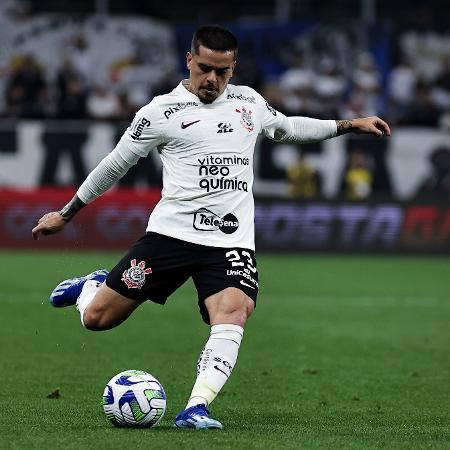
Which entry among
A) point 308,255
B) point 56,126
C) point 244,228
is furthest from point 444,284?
point 244,228

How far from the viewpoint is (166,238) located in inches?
261

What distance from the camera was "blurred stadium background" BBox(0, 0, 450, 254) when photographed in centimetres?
2036

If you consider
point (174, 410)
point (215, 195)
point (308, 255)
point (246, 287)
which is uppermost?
point (215, 195)

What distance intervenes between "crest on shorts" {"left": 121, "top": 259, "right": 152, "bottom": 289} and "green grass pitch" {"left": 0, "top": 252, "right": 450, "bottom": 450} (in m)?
0.78

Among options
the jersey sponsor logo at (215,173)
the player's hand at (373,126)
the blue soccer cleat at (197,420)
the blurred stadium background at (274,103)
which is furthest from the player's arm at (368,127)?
the blurred stadium background at (274,103)

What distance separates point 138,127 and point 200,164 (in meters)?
0.40

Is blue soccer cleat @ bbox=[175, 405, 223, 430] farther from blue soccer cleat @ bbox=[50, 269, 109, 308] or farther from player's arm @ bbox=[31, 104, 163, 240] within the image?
blue soccer cleat @ bbox=[50, 269, 109, 308]

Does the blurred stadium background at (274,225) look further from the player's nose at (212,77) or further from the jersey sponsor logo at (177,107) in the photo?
the player's nose at (212,77)

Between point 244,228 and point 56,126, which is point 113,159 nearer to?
point 244,228

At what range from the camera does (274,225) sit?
20.4m

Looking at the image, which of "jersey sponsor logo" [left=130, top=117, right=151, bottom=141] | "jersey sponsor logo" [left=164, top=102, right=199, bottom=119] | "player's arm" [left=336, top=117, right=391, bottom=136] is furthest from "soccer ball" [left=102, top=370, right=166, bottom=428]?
"player's arm" [left=336, top=117, right=391, bottom=136]

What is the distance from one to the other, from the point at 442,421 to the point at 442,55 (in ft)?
69.4

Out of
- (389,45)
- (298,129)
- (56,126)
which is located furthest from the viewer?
(389,45)

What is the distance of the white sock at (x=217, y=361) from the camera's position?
248 inches
